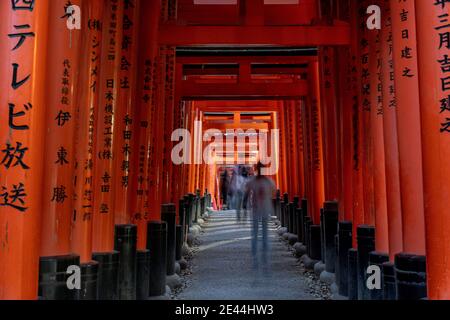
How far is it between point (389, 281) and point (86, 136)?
2.44 meters

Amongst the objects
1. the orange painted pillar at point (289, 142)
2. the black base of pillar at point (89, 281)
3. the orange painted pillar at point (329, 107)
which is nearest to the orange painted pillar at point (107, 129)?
the black base of pillar at point (89, 281)

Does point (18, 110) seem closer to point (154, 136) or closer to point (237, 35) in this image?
point (154, 136)

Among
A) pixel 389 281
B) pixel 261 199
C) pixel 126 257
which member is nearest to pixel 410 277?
pixel 389 281

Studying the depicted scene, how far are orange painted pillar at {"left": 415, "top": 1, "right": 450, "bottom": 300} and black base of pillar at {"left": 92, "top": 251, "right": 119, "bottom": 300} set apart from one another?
2.33 meters

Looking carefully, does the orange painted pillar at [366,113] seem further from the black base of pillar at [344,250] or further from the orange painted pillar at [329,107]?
the orange painted pillar at [329,107]

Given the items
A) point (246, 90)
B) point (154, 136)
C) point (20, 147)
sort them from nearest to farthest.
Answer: point (20, 147), point (154, 136), point (246, 90)

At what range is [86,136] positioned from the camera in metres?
3.30

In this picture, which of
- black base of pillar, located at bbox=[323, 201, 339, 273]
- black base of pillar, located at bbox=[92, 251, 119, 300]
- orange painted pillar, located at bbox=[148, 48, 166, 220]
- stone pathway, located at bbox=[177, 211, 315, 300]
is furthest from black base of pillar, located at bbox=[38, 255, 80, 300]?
black base of pillar, located at bbox=[323, 201, 339, 273]

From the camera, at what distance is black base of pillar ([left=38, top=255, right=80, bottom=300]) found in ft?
8.36

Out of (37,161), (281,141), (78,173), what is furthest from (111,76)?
(281,141)

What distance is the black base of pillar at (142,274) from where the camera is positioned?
451 cm

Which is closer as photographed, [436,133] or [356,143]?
[436,133]

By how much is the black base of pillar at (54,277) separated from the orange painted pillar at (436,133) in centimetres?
195
